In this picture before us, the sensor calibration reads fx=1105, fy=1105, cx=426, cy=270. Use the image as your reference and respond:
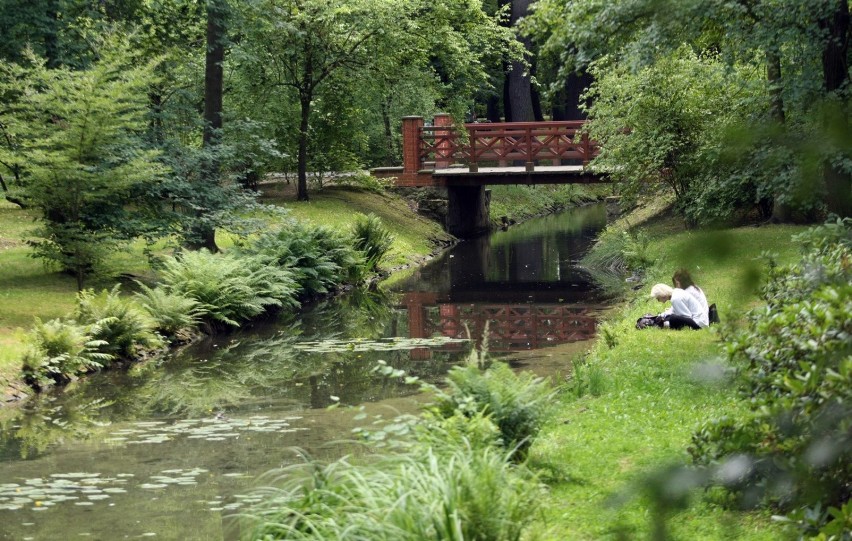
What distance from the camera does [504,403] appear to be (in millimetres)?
8820

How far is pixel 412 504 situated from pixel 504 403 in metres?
2.87

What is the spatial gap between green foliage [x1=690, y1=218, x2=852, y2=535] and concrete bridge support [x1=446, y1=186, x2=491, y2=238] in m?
26.0

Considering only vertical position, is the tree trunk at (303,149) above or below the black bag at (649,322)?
above

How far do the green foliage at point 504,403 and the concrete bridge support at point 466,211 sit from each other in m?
26.6

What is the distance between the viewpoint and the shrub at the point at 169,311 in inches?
692

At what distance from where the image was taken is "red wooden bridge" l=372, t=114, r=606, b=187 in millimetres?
31562

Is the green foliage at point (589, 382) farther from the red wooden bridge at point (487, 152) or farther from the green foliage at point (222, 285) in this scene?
the red wooden bridge at point (487, 152)

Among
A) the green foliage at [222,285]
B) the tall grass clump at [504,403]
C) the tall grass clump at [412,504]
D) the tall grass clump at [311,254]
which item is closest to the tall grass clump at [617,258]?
the tall grass clump at [311,254]

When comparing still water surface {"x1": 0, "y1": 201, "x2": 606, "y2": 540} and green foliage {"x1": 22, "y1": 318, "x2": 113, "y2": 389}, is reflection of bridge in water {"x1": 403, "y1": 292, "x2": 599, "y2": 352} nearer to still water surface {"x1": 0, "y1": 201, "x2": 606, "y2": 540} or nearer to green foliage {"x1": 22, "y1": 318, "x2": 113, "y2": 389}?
still water surface {"x1": 0, "y1": 201, "x2": 606, "y2": 540}

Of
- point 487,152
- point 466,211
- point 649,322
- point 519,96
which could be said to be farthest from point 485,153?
point 649,322

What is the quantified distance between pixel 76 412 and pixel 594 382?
6.22 meters

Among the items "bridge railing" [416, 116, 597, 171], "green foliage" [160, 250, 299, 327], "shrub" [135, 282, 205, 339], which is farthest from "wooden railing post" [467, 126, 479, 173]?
"shrub" [135, 282, 205, 339]

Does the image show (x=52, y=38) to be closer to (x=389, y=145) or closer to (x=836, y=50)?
(x=836, y=50)

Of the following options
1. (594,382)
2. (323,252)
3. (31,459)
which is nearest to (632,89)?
(323,252)
